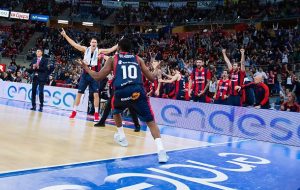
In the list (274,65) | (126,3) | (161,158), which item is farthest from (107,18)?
(161,158)

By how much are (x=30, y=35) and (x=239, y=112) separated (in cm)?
2902

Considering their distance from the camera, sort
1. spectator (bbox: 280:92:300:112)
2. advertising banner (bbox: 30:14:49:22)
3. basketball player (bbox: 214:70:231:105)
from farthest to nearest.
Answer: advertising banner (bbox: 30:14:49:22), basketball player (bbox: 214:70:231:105), spectator (bbox: 280:92:300:112)

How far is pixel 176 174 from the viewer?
4.29 meters

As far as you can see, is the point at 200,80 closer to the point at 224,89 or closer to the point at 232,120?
the point at 224,89

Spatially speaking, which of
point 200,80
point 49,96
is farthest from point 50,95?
point 200,80

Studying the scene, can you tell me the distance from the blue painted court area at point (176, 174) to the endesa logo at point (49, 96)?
6859 mm

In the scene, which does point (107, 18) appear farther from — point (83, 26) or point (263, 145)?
point (263, 145)

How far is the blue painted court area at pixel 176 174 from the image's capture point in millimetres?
3621

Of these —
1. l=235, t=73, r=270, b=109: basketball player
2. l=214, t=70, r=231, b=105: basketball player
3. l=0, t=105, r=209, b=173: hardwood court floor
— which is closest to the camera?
l=0, t=105, r=209, b=173: hardwood court floor

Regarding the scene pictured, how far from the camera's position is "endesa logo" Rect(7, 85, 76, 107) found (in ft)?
38.8

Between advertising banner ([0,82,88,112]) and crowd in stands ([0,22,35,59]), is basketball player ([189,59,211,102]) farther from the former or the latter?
crowd in stands ([0,22,35,59])

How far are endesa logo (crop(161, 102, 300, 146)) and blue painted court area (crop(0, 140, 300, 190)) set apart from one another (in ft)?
5.78

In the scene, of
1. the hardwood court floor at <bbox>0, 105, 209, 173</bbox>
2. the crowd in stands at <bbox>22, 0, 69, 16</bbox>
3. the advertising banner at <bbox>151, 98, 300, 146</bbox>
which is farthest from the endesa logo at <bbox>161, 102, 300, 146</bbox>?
the crowd in stands at <bbox>22, 0, 69, 16</bbox>

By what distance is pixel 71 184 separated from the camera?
3.58 metres
